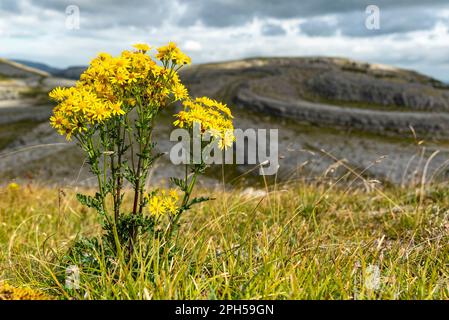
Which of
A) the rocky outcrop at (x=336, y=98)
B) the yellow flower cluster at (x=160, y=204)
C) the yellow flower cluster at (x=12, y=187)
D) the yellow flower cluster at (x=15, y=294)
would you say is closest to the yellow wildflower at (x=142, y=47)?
the yellow flower cluster at (x=160, y=204)

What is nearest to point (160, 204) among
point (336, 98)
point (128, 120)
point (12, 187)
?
point (128, 120)

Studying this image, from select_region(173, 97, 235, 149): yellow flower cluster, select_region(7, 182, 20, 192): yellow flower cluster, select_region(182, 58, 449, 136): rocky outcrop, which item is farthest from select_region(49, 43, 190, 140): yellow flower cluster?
select_region(182, 58, 449, 136): rocky outcrop

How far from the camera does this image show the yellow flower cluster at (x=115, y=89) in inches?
138

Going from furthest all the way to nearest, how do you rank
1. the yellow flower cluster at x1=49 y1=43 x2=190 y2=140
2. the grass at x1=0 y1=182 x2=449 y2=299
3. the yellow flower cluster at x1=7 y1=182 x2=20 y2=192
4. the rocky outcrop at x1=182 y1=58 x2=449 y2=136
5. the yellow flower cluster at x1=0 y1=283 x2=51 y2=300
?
the rocky outcrop at x1=182 y1=58 x2=449 y2=136 < the yellow flower cluster at x1=7 y1=182 x2=20 y2=192 < the yellow flower cluster at x1=49 y1=43 x2=190 y2=140 < the grass at x1=0 y1=182 x2=449 y2=299 < the yellow flower cluster at x1=0 y1=283 x2=51 y2=300

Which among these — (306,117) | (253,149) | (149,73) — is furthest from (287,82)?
(149,73)

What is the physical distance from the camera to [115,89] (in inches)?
153

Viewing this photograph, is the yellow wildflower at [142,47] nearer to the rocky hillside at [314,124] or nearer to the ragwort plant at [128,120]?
the ragwort plant at [128,120]

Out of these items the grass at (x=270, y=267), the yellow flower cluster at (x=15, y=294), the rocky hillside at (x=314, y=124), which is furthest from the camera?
the rocky hillside at (x=314, y=124)

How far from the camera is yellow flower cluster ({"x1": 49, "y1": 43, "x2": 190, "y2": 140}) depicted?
350 cm

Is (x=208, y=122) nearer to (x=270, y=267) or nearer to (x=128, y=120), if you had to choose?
(x=128, y=120)

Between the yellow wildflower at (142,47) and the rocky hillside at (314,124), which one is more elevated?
the yellow wildflower at (142,47)

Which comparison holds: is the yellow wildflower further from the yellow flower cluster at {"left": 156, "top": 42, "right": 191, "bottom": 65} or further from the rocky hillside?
the rocky hillside

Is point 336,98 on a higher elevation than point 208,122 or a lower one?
Answer: lower
